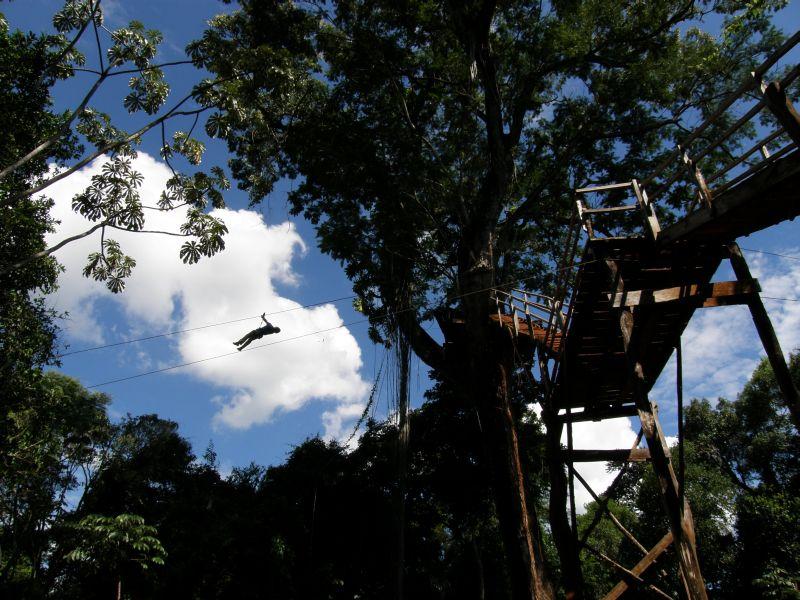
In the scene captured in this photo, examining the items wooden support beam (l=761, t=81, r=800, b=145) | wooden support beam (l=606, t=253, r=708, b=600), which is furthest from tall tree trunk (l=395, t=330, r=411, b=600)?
wooden support beam (l=761, t=81, r=800, b=145)

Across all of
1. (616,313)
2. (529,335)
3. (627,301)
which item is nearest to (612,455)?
(529,335)

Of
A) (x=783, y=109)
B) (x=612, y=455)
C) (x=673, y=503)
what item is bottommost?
(x=673, y=503)

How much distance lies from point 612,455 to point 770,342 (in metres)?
3.14

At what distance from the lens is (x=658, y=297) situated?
545 cm

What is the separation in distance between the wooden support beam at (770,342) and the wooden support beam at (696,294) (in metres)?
0.08

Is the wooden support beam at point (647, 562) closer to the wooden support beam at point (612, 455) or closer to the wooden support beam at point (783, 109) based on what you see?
the wooden support beam at point (612, 455)

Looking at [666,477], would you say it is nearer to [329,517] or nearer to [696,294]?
[696,294]

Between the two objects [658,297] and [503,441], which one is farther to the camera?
[503,441]

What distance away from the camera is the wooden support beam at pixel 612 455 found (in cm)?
707

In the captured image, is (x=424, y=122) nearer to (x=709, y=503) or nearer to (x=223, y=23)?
(x=223, y=23)

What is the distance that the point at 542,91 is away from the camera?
14336 mm

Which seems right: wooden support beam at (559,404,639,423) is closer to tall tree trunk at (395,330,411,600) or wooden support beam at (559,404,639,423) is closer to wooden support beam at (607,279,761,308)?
wooden support beam at (607,279,761,308)

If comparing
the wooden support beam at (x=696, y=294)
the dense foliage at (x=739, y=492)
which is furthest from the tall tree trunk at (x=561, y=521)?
the dense foliage at (x=739, y=492)

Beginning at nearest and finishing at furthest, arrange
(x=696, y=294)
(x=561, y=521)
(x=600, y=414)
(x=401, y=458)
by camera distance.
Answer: (x=696, y=294)
(x=561, y=521)
(x=600, y=414)
(x=401, y=458)
